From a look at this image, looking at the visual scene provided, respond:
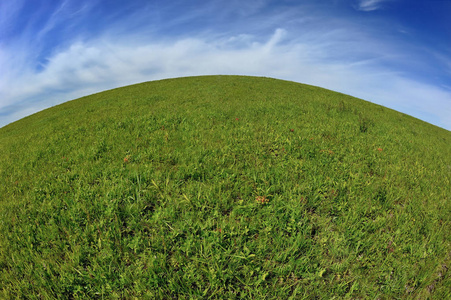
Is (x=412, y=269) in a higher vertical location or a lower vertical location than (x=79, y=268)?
lower

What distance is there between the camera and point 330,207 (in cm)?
352

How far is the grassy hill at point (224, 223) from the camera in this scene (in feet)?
7.95

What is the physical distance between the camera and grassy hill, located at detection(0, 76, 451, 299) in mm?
2422

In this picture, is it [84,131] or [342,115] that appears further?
[342,115]

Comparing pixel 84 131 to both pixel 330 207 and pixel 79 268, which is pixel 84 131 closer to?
pixel 79 268

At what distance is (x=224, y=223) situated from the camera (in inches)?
116

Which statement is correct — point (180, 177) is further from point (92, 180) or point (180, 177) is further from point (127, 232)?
point (92, 180)

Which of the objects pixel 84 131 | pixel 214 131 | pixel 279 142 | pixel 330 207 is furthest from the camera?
pixel 84 131

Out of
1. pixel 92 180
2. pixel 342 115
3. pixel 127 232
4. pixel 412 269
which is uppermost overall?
pixel 342 115

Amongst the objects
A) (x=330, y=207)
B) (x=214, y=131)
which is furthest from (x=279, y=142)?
(x=330, y=207)

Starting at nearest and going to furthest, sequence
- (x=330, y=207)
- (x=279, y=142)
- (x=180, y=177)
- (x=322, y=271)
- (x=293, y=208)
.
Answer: (x=322, y=271), (x=293, y=208), (x=330, y=207), (x=180, y=177), (x=279, y=142)

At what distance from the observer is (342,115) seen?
10.2 m

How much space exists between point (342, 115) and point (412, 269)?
895cm

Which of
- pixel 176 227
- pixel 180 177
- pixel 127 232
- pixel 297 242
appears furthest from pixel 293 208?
pixel 127 232
